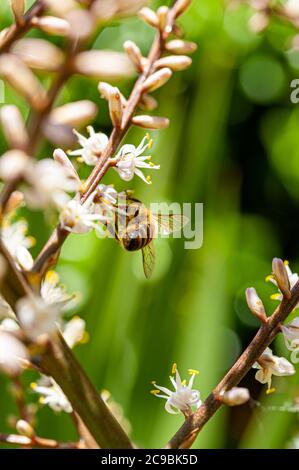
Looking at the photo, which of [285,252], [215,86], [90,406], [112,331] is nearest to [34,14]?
[90,406]

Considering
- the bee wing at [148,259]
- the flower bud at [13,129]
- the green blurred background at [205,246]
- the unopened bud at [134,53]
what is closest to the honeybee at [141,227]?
the bee wing at [148,259]

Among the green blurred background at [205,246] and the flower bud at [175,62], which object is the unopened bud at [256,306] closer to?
the flower bud at [175,62]

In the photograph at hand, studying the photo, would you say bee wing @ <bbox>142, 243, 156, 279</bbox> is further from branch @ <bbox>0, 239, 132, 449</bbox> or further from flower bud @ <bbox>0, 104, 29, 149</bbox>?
flower bud @ <bbox>0, 104, 29, 149</bbox>

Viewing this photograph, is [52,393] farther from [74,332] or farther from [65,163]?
[65,163]

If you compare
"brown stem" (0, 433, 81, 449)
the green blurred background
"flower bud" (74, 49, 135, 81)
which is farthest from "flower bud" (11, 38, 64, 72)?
the green blurred background

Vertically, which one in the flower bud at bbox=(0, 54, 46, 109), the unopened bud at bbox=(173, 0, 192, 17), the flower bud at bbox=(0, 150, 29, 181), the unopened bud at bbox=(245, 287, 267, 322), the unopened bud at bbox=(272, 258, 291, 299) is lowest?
the unopened bud at bbox=(245, 287, 267, 322)
